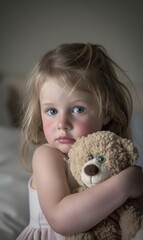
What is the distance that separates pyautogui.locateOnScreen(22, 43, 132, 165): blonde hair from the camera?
73 cm

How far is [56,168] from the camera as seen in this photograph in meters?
0.66

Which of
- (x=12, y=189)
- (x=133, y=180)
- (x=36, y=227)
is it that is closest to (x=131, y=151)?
(x=133, y=180)

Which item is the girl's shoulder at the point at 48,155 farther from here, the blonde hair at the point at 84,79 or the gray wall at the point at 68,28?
the gray wall at the point at 68,28

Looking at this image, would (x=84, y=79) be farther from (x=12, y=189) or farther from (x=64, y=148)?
(x=12, y=189)

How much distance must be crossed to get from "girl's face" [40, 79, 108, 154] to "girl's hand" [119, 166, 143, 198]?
0.42 feet

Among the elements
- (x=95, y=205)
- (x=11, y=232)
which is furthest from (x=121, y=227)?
(x=11, y=232)

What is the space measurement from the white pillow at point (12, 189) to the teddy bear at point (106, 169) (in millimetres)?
239

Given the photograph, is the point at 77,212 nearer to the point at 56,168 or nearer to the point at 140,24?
the point at 56,168

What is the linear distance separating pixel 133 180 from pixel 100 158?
57 millimetres

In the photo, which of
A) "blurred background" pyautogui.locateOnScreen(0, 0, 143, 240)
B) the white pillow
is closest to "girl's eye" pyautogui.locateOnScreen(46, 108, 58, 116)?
the white pillow

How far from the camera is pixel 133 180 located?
61 cm

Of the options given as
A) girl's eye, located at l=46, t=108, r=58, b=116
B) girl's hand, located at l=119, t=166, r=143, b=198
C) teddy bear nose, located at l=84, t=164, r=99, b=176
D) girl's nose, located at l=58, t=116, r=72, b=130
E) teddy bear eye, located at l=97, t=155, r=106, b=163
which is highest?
girl's eye, located at l=46, t=108, r=58, b=116

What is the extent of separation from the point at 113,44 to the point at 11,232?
0.88 m

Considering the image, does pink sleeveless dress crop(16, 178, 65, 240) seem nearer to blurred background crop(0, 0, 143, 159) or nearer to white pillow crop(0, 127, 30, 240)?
white pillow crop(0, 127, 30, 240)
